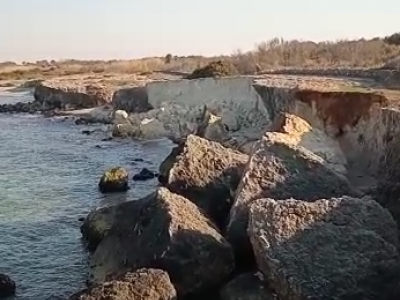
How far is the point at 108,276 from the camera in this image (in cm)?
1493

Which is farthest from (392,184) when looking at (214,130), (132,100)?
(132,100)

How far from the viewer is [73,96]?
68.1 meters

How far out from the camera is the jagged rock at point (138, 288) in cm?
1188

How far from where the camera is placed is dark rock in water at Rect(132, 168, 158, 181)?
3069 centimetres

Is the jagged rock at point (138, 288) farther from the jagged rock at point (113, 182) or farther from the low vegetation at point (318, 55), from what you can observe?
the low vegetation at point (318, 55)

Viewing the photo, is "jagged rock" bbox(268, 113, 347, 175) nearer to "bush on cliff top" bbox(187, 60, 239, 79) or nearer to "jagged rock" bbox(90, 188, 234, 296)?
"jagged rock" bbox(90, 188, 234, 296)

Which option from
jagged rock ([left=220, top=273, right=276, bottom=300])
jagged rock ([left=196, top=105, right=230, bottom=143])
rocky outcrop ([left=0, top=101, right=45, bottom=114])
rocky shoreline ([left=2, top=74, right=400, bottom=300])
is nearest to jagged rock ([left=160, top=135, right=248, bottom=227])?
rocky shoreline ([left=2, top=74, right=400, bottom=300])

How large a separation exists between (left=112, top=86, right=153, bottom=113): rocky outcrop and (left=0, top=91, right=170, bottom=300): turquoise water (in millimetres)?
5682

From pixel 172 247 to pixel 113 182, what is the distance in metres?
15.1

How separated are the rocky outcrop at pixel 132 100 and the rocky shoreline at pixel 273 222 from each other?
100 feet

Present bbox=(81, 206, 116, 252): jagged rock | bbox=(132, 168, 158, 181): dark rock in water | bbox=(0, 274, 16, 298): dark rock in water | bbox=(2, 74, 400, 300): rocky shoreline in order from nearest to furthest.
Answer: bbox=(2, 74, 400, 300): rocky shoreline, bbox=(0, 274, 16, 298): dark rock in water, bbox=(81, 206, 116, 252): jagged rock, bbox=(132, 168, 158, 181): dark rock in water

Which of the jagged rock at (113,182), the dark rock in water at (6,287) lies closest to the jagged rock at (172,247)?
the dark rock in water at (6,287)

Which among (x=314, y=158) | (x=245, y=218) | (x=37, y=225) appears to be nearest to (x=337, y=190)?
(x=314, y=158)

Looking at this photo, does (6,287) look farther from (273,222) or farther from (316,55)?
(316,55)
